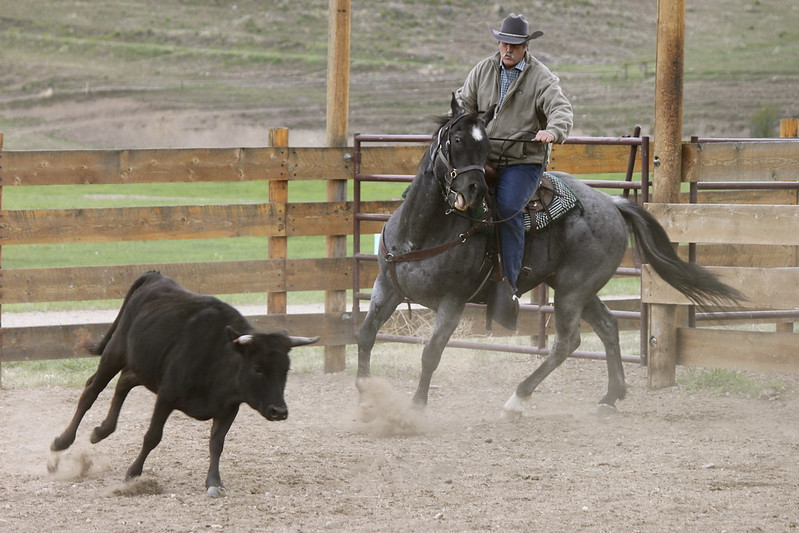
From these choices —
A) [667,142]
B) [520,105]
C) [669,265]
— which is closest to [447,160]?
[520,105]

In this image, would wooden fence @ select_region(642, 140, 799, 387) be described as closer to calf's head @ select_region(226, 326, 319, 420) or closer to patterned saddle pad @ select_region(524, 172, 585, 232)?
patterned saddle pad @ select_region(524, 172, 585, 232)

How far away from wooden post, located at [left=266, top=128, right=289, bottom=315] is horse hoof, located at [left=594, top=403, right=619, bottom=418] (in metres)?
2.83

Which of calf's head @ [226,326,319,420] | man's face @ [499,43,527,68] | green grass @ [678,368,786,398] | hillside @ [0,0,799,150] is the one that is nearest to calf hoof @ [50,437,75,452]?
calf's head @ [226,326,319,420]

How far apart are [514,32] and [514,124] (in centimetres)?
61

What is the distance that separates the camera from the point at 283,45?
177ft

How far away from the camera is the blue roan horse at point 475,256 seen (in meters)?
6.52

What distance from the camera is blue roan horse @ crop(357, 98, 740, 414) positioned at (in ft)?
21.4

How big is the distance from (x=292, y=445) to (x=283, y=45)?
49.3 metres

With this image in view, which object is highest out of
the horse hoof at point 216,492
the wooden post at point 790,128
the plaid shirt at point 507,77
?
the plaid shirt at point 507,77

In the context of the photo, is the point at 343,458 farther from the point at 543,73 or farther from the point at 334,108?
the point at 334,108

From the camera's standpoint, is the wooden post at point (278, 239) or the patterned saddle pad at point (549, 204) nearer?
the patterned saddle pad at point (549, 204)

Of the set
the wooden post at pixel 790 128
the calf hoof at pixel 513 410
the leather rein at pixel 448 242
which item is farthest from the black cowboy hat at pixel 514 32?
the wooden post at pixel 790 128

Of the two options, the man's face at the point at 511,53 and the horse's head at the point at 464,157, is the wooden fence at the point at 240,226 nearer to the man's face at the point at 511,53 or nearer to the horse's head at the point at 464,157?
the man's face at the point at 511,53

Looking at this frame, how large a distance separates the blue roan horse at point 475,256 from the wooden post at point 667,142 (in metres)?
0.43
